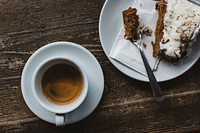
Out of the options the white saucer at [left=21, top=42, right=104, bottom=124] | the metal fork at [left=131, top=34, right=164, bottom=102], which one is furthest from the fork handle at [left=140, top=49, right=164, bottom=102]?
the white saucer at [left=21, top=42, right=104, bottom=124]

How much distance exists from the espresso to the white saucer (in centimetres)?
3

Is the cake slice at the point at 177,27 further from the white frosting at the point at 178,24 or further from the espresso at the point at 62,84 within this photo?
the espresso at the point at 62,84

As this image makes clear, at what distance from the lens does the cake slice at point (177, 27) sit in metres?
1.38

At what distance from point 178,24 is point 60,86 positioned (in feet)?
1.32

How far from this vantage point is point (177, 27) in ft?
4.58

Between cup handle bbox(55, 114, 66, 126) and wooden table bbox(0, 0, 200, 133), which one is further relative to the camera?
wooden table bbox(0, 0, 200, 133)

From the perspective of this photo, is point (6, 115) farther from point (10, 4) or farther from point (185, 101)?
point (185, 101)

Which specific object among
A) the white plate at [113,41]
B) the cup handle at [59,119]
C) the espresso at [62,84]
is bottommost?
the cup handle at [59,119]

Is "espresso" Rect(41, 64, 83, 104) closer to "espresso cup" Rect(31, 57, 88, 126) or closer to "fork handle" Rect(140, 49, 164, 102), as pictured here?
"espresso cup" Rect(31, 57, 88, 126)

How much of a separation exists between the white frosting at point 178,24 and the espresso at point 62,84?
0.28 meters

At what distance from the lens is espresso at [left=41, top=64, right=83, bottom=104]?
1.41 meters

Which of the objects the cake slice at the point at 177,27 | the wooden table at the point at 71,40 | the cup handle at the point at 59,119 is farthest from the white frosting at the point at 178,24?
the cup handle at the point at 59,119

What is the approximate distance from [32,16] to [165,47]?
16.8 inches

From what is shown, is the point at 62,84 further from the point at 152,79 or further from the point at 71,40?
the point at 152,79
